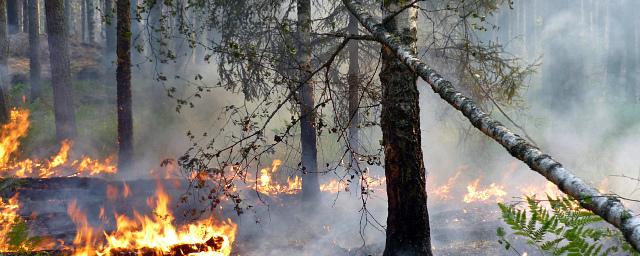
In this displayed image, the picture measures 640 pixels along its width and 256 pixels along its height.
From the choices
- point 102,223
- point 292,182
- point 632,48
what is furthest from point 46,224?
point 632,48

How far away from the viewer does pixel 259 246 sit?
9852 millimetres

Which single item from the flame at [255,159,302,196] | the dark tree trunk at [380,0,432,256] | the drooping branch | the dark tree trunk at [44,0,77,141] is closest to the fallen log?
the dark tree trunk at [380,0,432,256]

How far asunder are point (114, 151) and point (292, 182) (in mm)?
6812

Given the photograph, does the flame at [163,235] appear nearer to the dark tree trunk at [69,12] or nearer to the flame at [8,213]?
the flame at [8,213]

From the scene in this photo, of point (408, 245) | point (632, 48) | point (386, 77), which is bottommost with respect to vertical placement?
point (408, 245)

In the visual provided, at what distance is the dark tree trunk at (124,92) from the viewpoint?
38.4ft

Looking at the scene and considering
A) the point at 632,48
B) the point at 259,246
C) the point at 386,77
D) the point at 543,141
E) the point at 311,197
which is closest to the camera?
the point at 386,77

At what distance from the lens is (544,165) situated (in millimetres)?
2771

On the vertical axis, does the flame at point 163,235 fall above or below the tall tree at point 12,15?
below

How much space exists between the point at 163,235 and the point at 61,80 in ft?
33.0

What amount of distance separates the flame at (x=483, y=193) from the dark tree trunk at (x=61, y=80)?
43.3 feet

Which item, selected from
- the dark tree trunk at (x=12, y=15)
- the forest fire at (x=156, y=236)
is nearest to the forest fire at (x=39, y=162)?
the forest fire at (x=156, y=236)

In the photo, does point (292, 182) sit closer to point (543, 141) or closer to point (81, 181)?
point (81, 181)

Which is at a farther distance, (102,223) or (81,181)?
(81,181)
